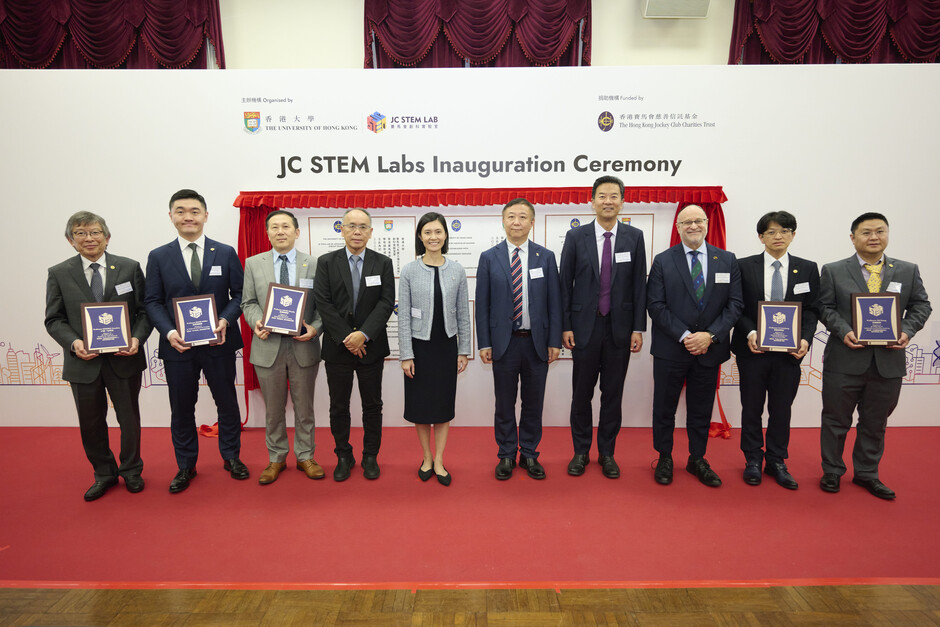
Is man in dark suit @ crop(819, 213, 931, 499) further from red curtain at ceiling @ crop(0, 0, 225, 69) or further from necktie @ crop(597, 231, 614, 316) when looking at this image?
red curtain at ceiling @ crop(0, 0, 225, 69)

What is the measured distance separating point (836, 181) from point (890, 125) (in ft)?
2.12

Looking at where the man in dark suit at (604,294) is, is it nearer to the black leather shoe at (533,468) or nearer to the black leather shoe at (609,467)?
the black leather shoe at (609,467)

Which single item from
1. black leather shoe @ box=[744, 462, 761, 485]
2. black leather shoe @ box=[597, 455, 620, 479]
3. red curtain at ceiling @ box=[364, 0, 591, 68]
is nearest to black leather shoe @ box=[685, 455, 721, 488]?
black leather shoe @ box=[744, 462, 761, 485]

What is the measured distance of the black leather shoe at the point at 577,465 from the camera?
338 cm

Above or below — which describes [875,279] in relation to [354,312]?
above

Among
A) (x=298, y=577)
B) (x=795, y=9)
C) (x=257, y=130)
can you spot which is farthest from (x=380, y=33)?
(x=298, y=577)

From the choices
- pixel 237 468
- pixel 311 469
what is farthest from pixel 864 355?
pixel 237 468

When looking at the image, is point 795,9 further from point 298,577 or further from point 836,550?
point 298,577

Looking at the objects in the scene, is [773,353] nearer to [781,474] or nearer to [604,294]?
[781,474]

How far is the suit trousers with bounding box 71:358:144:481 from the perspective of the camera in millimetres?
3092

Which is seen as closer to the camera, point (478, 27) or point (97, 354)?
point (97, 354)

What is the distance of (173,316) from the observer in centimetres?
317

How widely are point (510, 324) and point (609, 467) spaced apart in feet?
4.28

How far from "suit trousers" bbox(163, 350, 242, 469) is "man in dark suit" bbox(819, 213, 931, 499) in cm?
416
